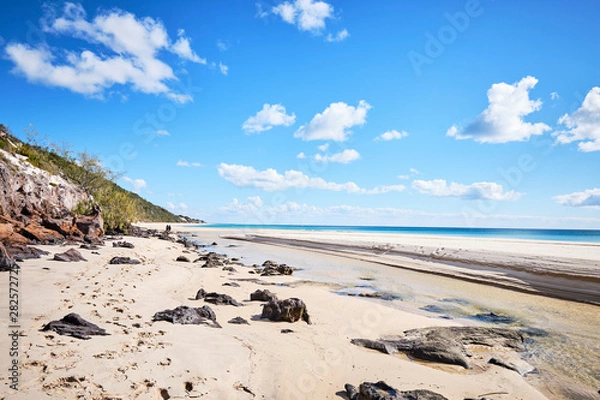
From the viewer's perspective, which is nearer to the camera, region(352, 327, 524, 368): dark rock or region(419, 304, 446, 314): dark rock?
region(352, 327, 524, 368): dark rock

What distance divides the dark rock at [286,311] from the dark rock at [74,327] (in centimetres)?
457

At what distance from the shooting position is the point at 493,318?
11.4 m

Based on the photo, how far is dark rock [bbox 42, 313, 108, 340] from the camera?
20.3 feet

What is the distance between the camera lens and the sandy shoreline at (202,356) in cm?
485

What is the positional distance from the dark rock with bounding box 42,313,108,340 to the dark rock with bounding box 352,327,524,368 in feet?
20.2

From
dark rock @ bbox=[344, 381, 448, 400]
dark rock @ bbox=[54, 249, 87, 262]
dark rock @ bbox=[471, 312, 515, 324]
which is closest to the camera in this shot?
dark rock @ bbox=[344, 381, 448, 400]

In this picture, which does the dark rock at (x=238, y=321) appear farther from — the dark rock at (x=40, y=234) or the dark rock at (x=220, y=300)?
the dark rock at (x=40, y=234)

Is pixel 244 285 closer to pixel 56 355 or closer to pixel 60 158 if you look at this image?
pixel 56 355

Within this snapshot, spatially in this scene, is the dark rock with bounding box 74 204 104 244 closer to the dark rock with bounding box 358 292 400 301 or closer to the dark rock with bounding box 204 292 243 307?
the dark rock with bounding box 204 292 243 307

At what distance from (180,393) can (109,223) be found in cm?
4041

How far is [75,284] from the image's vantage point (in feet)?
35.2

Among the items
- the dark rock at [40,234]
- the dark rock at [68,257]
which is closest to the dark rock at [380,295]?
the dark rock at [68,257]

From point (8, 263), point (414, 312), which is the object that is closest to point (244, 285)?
point (414, 312)

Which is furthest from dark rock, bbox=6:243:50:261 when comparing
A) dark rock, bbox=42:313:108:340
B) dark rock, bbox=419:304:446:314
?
dark rock, bbox=419:304:446:314
